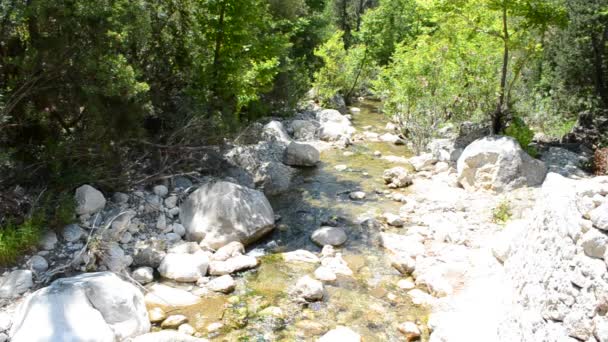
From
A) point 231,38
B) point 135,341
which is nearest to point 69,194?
point 135,341

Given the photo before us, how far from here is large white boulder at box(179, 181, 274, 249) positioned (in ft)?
25.3

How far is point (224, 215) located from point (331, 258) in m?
1.85

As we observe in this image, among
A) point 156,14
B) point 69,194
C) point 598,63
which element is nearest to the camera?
point 69,194

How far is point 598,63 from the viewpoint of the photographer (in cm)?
1273

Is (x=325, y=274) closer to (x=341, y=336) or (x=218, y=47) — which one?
(x=341, y=336)

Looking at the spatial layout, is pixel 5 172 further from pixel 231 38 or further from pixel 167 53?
pixel 231 38

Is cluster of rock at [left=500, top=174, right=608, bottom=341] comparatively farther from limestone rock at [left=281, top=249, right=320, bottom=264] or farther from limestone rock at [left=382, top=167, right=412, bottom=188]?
limestone rock at [left=382, top=167, right=412, bottom=188]

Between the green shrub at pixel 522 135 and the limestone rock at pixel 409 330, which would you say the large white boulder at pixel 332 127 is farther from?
the limestone rock at pixel 409 330

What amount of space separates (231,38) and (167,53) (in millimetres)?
1550

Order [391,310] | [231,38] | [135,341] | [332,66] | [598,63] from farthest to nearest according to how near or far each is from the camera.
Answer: [332,66], [598,63], [231,38], [391,310], [135,341]

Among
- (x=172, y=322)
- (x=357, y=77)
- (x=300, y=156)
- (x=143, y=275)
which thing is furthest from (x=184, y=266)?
(x=357, y=77)

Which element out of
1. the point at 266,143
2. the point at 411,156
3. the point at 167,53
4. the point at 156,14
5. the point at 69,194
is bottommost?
the point at 411,156

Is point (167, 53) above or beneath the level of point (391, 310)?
above

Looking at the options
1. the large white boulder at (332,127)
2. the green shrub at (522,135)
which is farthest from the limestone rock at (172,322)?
the large white boulder at (332,127)
